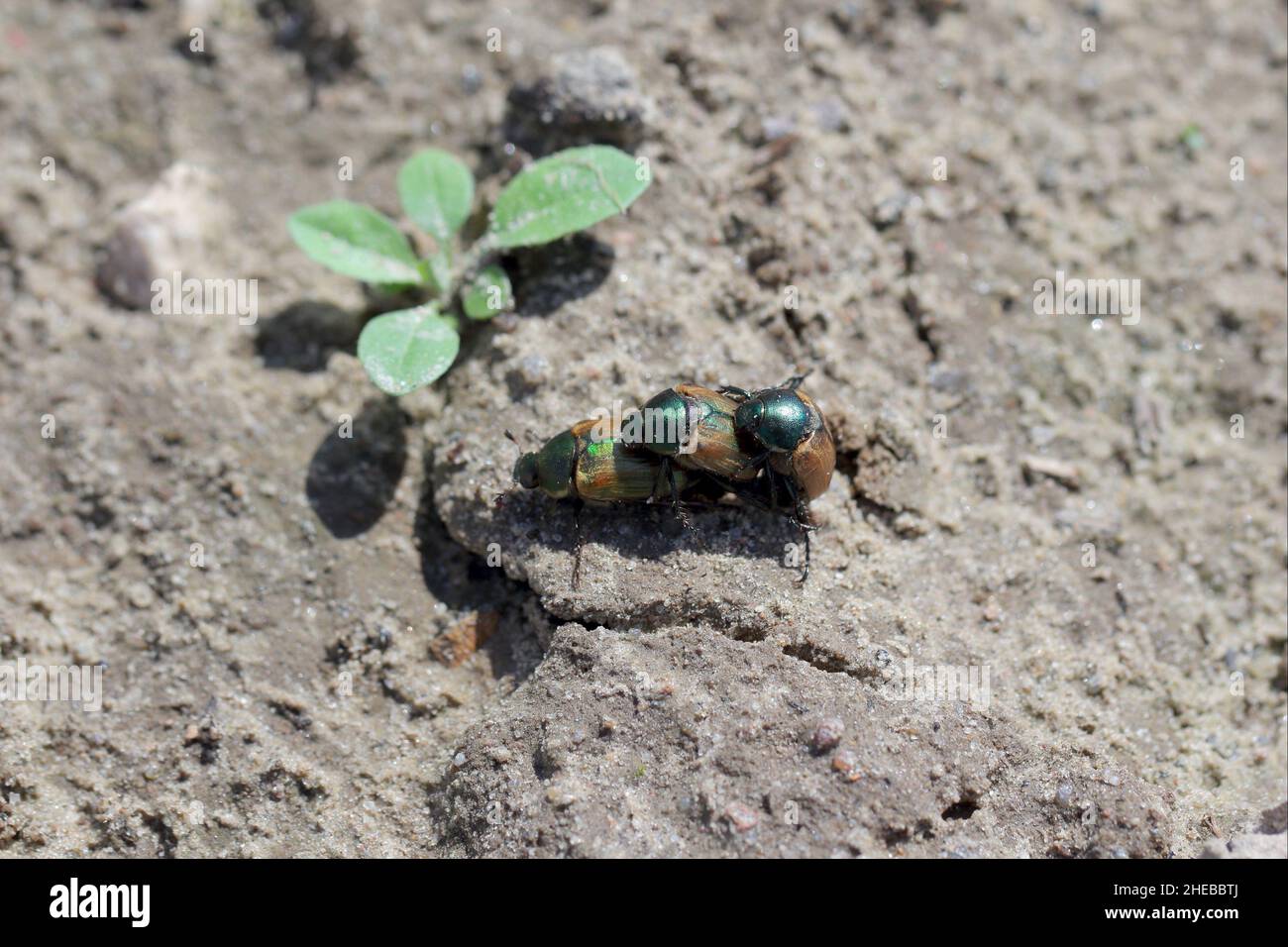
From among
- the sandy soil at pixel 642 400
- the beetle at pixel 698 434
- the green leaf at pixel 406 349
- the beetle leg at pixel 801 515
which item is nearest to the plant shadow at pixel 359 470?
the sandy soil at pixel 642 400

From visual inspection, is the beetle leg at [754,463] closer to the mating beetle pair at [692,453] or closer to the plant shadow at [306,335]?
the mating beetle pair at [692,453]

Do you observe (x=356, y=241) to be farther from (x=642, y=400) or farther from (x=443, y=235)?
(x=642, y=400)

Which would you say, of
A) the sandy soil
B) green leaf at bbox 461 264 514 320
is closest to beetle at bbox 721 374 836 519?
the sandy soil

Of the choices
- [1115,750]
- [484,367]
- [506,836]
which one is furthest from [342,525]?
[1115,750]

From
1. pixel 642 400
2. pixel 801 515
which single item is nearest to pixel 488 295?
pixel 642 400

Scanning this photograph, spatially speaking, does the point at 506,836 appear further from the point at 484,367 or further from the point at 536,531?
the point at 484,367

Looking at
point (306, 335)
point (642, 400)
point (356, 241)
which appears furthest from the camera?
point (306, 335)
